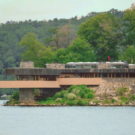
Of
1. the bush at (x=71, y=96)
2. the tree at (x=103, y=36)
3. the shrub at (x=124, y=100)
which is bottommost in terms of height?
the shrub at (x=124, y=100)

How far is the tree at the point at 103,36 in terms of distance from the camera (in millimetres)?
138625

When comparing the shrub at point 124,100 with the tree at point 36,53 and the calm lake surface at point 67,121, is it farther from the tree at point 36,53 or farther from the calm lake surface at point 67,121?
the tree at point 36,53

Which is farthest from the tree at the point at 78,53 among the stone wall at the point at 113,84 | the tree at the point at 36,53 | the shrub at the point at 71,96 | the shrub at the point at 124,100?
the shrub at the point at 71,96

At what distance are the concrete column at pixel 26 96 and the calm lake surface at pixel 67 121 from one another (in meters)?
7.36

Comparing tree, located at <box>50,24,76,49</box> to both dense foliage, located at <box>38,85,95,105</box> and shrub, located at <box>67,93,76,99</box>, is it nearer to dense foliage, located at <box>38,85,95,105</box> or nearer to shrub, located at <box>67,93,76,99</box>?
dense foliage, located at <box>38,85,95,105</box>

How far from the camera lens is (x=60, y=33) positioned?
156875mm

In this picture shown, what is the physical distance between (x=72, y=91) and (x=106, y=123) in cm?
2912

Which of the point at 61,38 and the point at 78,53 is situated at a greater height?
the point at 61,38

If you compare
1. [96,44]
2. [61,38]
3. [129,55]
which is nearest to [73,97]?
[129,55]

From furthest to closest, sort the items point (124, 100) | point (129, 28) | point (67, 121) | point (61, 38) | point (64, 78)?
point (61, 38)
point (129, 28)
point (64, 78)
point (124, 100)
point (67, 121)

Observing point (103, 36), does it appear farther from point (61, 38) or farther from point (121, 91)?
point (121, 91)

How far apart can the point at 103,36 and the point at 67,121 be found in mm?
55867

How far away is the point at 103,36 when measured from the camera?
139 m

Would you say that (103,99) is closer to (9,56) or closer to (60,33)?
(60,33)
